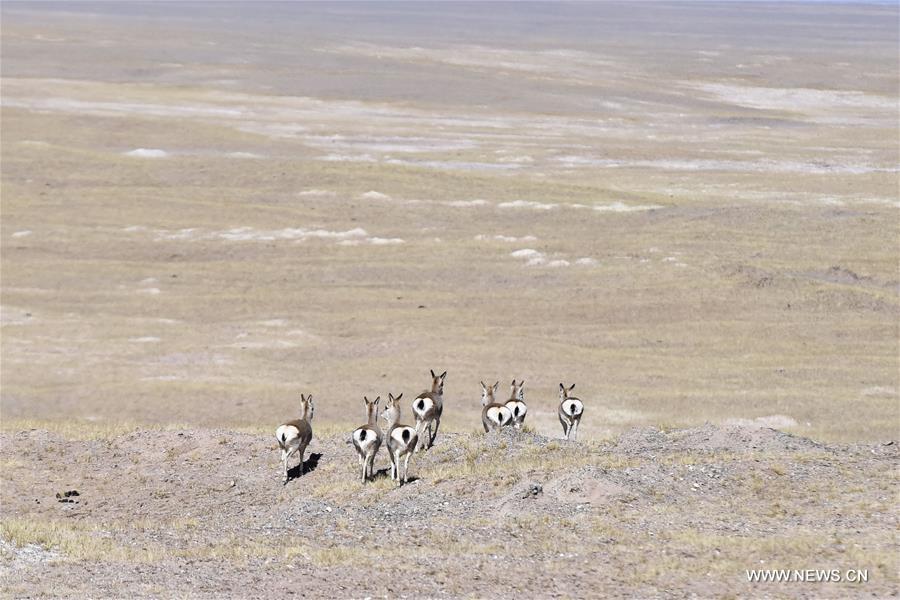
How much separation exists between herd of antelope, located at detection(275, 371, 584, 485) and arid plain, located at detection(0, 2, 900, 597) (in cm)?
62

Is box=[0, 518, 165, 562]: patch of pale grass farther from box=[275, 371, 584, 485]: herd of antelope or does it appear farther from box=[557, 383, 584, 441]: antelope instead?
box=[557, 383, 584, 441]: antelope

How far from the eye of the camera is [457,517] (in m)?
17.9

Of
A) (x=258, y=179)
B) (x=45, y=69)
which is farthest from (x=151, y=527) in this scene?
(x=45, y=69)

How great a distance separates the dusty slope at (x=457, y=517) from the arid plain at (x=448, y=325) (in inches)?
3.3

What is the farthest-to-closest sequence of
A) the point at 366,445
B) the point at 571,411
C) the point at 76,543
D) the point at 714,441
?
1. the point at 571,411
2. the point at 714,441
3. the point at 366,445
4. the point at 76,543

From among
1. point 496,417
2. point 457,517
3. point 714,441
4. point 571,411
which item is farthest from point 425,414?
point 714,441

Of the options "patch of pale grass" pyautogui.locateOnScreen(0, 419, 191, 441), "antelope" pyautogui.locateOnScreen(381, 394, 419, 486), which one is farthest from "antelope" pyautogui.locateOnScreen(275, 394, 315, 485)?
"patch of pale grass" pyautogui.locateOnScreen(0, 419, 191, 441)

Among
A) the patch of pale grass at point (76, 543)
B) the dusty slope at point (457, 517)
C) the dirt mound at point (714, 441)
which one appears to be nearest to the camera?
the dusty slope at point (457, 517)

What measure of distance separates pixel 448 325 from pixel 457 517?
2275 centimetres

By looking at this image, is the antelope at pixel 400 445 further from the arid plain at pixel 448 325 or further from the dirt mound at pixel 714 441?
the dirt mound at pixel 714 441

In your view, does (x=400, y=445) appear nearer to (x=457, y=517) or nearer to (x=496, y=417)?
(x=457, y=517)

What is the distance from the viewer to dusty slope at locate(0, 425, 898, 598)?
14703 mm

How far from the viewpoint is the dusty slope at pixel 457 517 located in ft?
48.2

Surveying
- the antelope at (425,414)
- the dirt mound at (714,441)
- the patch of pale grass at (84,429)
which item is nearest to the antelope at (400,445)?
the antelope at (425,414)
